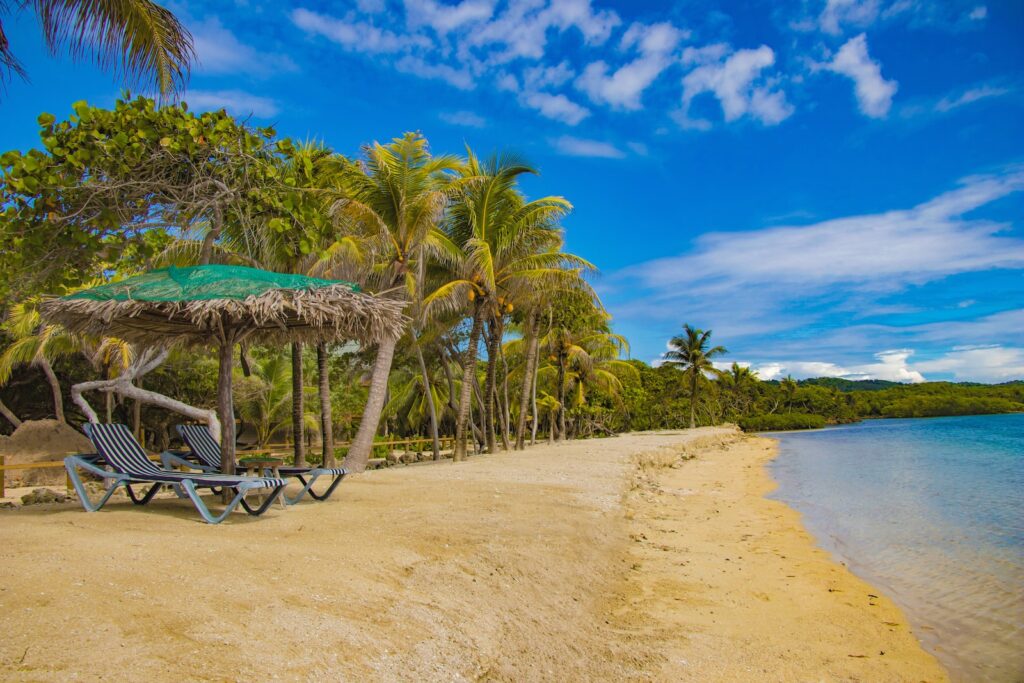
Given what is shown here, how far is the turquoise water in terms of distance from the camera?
5234mm

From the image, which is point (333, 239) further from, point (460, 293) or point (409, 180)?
point (460, 293)

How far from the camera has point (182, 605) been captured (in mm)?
3471

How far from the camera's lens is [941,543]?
8922 mm

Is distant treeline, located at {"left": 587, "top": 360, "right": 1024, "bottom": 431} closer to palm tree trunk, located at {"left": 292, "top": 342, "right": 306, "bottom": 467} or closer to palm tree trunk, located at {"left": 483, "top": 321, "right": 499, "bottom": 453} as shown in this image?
palm tree trunk, located at {"left": 483, "top": 321, "right": 499, "bottom": 453}

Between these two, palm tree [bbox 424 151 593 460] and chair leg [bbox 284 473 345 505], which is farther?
palm tree [bbox 424 151 593 460]

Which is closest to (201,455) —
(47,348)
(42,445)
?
(42,445)

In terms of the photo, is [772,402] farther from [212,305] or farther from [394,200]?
[212,305]

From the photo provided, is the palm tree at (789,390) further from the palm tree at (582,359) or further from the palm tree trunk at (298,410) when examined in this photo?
the palm tree trunk at (298,410)

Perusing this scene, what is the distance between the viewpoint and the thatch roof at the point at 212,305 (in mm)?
6332

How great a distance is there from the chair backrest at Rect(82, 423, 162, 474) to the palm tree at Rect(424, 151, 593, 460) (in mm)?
9747

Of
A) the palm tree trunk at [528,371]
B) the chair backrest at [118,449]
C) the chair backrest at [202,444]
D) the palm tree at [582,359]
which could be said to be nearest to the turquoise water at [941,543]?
the chair backrest at [118,449]

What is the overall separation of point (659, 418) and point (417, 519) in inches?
1927

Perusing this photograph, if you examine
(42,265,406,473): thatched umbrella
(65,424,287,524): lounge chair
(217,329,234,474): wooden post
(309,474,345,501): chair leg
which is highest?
(42,265,406,473): thatched umbrella

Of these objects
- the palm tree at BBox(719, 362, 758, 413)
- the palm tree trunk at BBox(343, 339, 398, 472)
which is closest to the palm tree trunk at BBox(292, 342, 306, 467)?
the palm tree trunk at BBox(343, 339, 398, 472)
